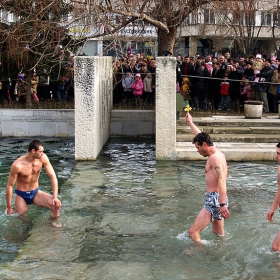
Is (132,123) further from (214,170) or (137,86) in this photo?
(214,170)

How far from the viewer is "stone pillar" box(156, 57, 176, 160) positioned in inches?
571

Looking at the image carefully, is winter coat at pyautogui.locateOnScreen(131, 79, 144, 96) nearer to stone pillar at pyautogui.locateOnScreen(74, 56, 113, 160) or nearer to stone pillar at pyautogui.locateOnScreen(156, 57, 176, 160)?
stone pillar at pyautogui.locateOnScreen(74, 56, 113, 160)

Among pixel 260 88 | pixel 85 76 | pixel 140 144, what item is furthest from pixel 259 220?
pixel 260 88

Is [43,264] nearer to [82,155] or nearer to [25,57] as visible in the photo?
[82,155]

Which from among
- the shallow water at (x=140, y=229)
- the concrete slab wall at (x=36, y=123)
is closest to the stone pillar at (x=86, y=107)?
the shallow water at (x=140, y=229)

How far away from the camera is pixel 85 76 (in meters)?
14.5

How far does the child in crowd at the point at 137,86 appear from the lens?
64.1 ft

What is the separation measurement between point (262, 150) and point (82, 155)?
4.30 meters

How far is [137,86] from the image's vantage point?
19.7 metres

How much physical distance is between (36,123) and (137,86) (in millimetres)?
3395

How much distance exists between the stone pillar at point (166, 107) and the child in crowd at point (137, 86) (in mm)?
4876

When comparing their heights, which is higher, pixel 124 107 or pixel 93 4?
pixel 93 4

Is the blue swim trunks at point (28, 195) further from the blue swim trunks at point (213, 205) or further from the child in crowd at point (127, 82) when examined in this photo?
the child in crowd at point (127, 82)

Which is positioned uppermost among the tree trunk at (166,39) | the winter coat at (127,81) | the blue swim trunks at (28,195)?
the tree trunk at (166,39)
